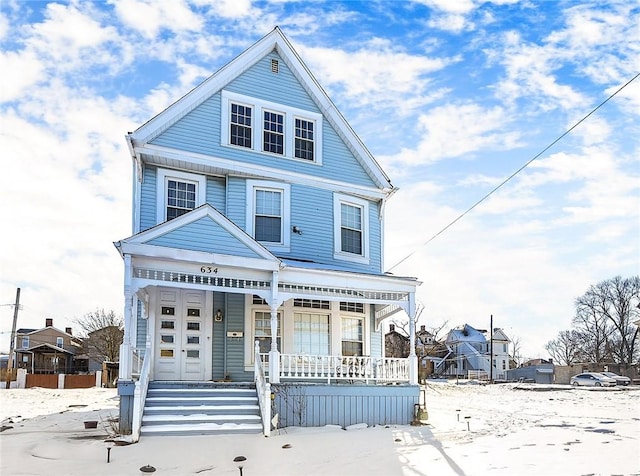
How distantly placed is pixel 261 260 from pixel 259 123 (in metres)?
4.84

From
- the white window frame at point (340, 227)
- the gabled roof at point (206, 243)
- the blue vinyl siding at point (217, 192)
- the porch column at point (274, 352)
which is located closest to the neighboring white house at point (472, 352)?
the white window frame at point (340, 227)

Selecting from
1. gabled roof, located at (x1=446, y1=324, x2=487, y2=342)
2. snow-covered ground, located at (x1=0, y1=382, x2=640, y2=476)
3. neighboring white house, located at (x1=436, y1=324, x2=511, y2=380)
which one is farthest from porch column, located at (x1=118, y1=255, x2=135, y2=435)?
gabled roof, located at (x1=446, y1=324, x2=487, y2=342)

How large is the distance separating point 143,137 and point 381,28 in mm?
6286

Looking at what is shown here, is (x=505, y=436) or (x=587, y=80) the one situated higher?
(x=587, y=80)

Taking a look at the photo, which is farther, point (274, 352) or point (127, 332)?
point (274, 352)

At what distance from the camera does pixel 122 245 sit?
1266 centimetres

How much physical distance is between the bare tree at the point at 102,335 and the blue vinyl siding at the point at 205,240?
33900 mm

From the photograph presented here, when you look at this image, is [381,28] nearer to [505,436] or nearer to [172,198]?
[172,198]

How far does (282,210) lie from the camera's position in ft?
56.4

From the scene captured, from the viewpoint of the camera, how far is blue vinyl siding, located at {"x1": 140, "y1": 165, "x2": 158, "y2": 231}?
51.3 feet

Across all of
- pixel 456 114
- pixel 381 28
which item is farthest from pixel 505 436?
pixel 381 28

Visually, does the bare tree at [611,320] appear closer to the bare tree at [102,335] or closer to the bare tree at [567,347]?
the bare tree at [567,347]

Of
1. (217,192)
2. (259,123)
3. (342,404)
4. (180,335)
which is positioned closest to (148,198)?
(217,192)

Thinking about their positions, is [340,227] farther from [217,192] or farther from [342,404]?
[342,404]
